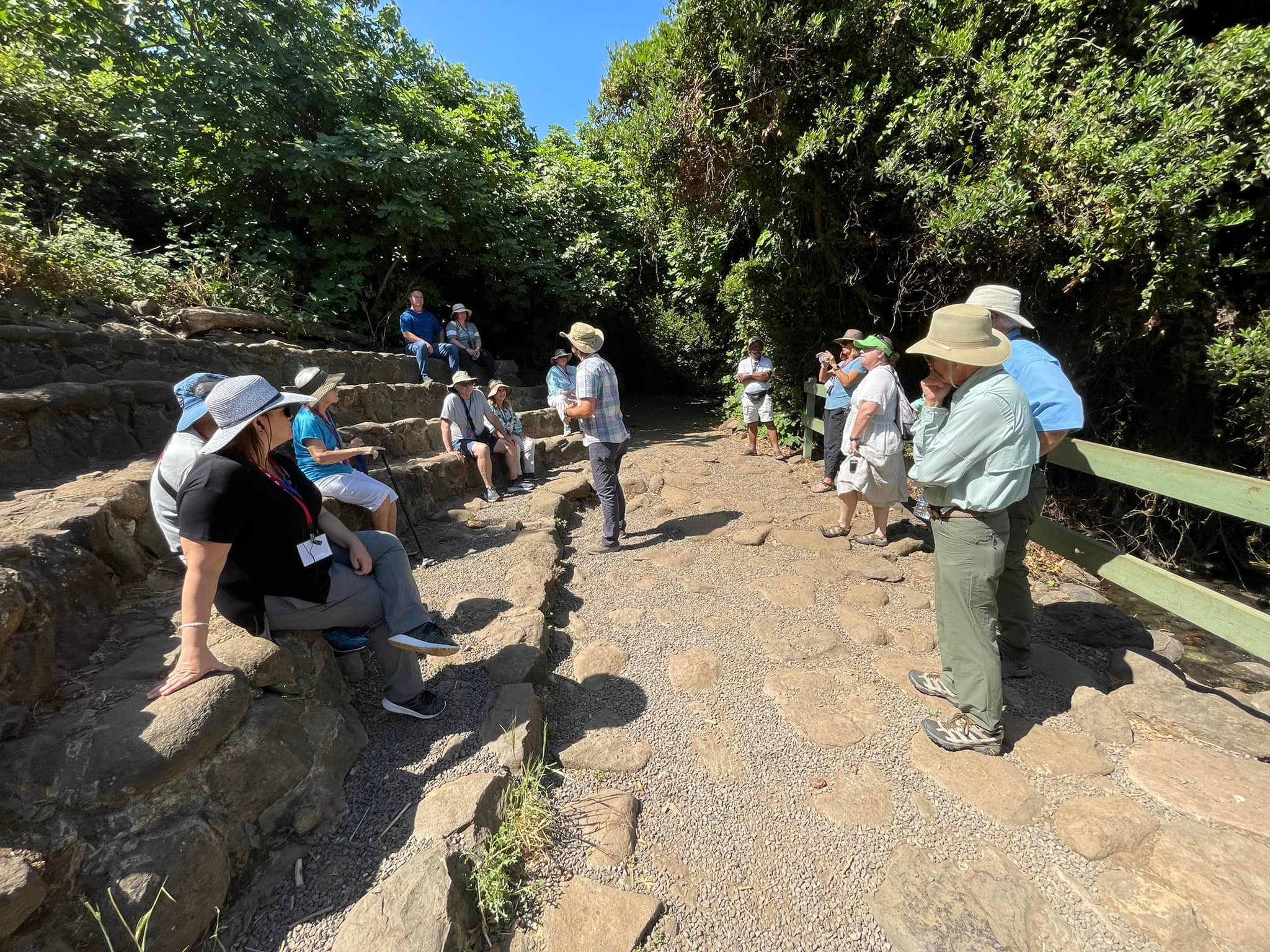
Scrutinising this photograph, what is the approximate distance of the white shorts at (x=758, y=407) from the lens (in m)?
7.44

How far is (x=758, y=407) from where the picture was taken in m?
7.55

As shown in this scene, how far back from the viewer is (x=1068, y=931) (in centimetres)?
164

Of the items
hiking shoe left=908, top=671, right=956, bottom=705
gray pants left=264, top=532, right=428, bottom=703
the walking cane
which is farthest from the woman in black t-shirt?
hiking shoe left=908, top=671, right=956, bottom=705

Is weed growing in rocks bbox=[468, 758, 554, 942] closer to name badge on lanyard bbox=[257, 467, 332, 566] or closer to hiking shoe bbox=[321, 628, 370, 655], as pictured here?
hiking shoe bbox=[321, 628, 370, 655]

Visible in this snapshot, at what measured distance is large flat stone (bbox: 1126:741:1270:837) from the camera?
1.93m

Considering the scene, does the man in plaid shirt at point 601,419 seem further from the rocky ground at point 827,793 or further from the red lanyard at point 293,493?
the red lanyard at point 293,493

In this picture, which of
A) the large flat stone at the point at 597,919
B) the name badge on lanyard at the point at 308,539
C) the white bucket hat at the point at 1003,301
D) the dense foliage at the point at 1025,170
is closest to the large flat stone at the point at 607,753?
the large flat stone at the point at 597,919

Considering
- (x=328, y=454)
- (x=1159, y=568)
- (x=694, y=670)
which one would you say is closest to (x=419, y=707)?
(x=694, y=670)

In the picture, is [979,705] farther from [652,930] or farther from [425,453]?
[425,453]

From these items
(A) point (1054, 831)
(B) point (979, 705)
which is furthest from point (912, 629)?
(A) point (1054, 831)

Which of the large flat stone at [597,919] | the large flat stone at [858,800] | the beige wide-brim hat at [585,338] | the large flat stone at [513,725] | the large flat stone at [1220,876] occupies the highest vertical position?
the beige wide-brim hat at [585,338]

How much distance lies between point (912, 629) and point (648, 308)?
1136cm

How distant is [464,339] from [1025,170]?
6759 millimetres

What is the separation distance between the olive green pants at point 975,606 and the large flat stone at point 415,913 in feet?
7.00
